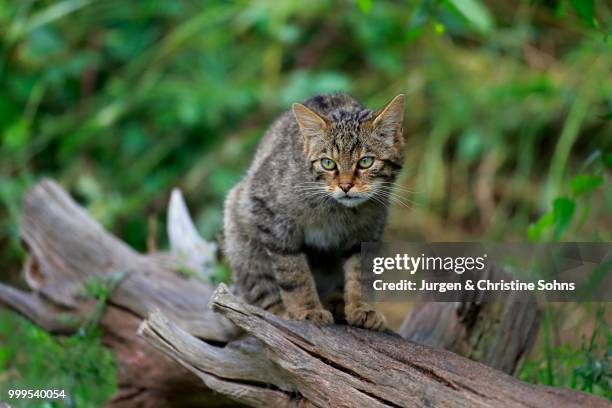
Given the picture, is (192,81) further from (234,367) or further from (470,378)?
(470,378)

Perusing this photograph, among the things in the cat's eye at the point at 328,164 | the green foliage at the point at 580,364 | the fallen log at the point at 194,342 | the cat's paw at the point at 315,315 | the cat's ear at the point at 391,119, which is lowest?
the fallen log at the point at 194,342

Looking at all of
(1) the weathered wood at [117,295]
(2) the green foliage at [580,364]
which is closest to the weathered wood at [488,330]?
(2) the green foliage at [580,364]

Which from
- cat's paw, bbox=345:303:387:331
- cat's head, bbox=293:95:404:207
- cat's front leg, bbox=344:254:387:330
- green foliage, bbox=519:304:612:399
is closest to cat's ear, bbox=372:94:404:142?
cat's head, bbox=293:95:404:207

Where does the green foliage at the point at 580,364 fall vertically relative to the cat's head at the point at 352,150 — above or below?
below

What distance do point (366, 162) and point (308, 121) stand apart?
298mm

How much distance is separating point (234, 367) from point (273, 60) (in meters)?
4.32

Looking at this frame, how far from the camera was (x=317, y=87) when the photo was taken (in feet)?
22.0

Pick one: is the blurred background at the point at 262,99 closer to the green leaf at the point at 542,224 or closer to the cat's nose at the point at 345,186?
the green leaf at the point at 542,224

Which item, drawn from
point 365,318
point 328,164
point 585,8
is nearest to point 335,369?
point 365,318

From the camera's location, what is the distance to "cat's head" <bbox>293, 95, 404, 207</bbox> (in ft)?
11.2

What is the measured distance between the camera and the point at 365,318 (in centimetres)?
340

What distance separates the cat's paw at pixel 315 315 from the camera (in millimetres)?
3420

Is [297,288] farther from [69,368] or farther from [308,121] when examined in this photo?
[69,368]

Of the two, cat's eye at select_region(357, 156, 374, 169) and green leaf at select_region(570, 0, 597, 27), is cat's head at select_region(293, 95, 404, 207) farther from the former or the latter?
green leaf at select_region(570, 0, 597, 27)
